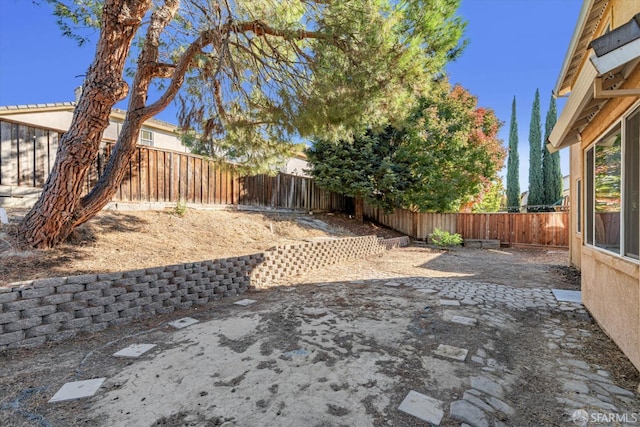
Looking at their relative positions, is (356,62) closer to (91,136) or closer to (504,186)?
(91,136)

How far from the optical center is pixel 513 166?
65.9 ft

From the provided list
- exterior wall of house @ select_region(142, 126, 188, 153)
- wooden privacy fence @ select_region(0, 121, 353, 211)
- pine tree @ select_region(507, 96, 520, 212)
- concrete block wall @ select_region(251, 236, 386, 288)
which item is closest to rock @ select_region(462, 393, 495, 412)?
concrete block wall @ select_region(251, 236, 386, 288)

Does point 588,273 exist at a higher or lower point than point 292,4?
lower

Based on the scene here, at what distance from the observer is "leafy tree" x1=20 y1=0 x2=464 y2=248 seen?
4164 millimetres

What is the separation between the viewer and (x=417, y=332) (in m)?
3.34

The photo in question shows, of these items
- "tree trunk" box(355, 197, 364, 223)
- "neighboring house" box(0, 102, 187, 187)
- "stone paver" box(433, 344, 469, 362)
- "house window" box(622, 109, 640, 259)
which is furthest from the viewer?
"tree trunk" box(355, 197, 364, 223)

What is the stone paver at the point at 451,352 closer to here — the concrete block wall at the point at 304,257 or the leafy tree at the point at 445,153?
the concrete block wall at the point at 304,257

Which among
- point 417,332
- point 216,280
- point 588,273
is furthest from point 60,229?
point 588,273

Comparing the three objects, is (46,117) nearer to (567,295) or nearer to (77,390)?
(77,390)

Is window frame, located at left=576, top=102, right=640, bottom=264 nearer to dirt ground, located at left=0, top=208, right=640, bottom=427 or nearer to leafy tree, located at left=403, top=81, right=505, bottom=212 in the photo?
dirt ground, located at left=0, top=208, right=640, bottom=427

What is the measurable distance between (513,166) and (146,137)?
22575 millimetres

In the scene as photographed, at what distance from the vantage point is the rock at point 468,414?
6.11 feet

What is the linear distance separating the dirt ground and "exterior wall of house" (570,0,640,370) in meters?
0.19

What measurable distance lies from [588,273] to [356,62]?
4666mm
